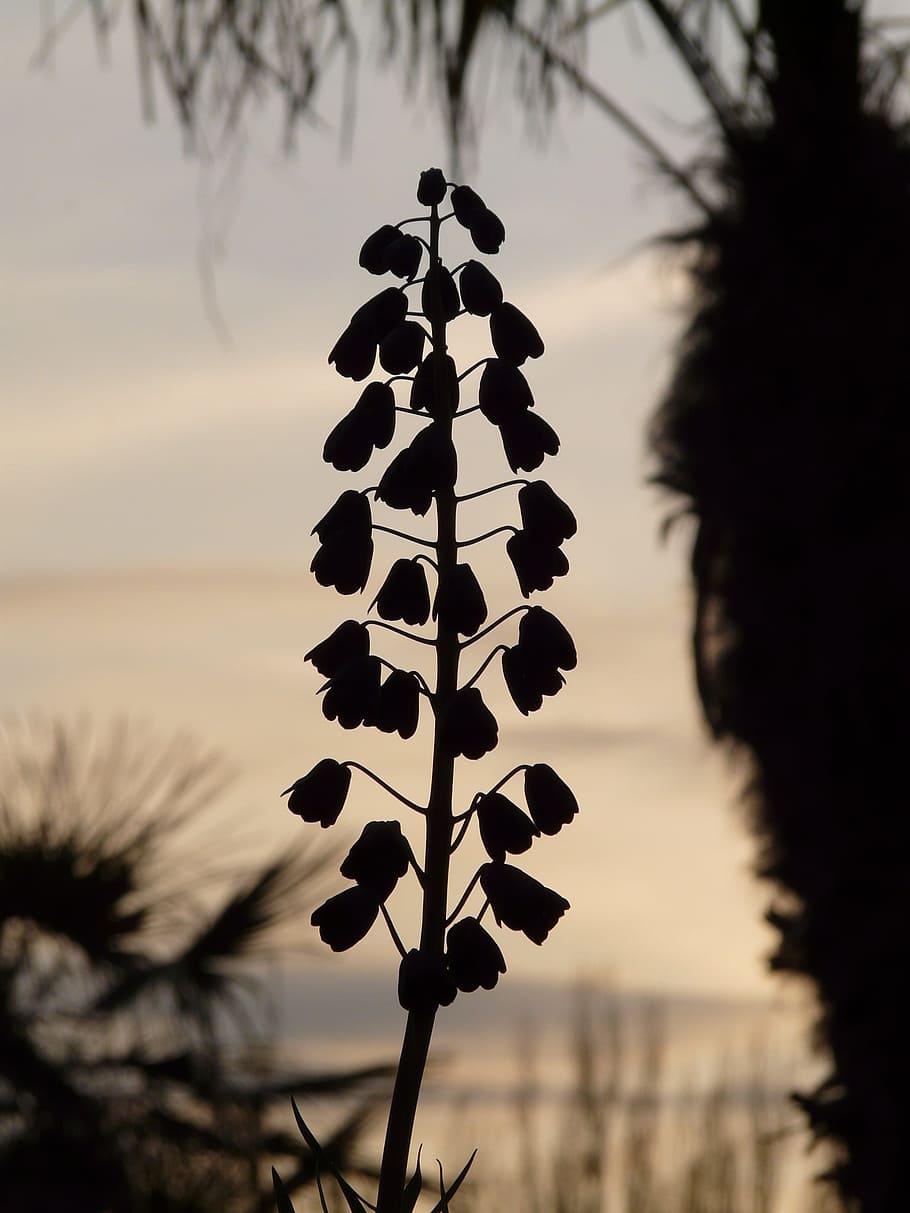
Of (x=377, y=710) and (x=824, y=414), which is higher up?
(x=824, y=414)

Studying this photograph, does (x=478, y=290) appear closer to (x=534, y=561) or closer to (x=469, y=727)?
(x=534, y=561)

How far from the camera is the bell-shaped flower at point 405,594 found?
5.49 feet

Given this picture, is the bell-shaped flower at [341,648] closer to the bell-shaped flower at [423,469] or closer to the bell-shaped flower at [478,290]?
the bell-shaped flower at [423,469]

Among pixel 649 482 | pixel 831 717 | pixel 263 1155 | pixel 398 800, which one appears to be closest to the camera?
pixel 398 800

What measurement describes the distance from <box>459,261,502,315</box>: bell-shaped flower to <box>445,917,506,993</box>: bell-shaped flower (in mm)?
609

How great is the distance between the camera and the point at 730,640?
5.31 meters

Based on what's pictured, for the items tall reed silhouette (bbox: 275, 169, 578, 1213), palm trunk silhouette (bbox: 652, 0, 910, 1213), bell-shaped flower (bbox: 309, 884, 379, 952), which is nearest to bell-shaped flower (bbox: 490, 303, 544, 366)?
tall reed silhouette (bbox: 275, 169, 578, 1213)

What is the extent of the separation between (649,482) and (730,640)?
0.70 meters

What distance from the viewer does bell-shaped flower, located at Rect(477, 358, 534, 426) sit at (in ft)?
5.44

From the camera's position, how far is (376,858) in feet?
5.03

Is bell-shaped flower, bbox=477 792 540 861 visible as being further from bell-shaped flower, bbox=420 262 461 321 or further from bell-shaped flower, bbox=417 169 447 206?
bell-shaped flower, bbox=417 169 447 206

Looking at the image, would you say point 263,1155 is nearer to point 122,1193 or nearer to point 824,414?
point 122,1193

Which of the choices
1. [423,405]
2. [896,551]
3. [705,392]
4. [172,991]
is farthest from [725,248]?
[423,405]

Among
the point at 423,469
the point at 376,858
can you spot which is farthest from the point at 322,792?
the point at 423,469
